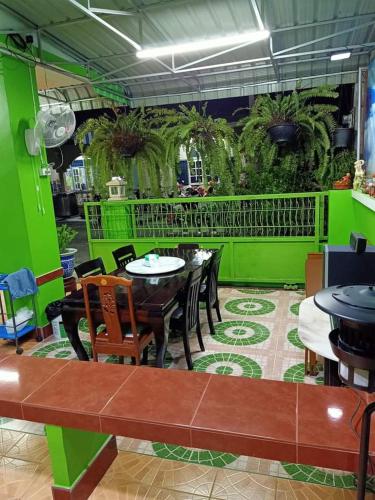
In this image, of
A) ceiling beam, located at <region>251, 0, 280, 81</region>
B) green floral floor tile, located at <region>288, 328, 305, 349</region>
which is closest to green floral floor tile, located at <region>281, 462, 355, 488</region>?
green floral floor tile, located at <region>288, 328, 305, 349</region>

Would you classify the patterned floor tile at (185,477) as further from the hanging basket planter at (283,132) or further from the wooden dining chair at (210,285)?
the hanging basket planter at (283,132)

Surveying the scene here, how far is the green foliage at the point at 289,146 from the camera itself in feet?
16.2

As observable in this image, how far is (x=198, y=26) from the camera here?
14.0 feet

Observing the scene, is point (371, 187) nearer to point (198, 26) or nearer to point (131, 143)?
point (198, 26)

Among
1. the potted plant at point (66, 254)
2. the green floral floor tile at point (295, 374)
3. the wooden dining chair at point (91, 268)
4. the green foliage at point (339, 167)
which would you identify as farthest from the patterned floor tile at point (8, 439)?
the green foliage at point (339, 167)

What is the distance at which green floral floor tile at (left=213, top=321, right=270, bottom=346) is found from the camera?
3564mm

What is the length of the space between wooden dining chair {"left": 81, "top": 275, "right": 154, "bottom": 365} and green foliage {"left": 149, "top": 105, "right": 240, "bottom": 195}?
3.14 meters

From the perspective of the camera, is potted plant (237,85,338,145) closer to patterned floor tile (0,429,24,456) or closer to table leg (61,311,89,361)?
table leg (61,311,89,361)

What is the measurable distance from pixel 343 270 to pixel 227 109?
7.58 m

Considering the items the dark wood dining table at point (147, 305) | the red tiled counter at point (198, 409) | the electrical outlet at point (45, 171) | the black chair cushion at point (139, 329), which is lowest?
the black chair cushion at point (139, 329)

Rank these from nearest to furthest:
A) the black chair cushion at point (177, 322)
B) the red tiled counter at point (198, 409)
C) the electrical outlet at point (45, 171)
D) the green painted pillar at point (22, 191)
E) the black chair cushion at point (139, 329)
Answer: the red tiled counter at point (198, 409)
the black chair cushion at point (139, 329)
the black chair cushion at point (177, 322)
the green painted pillar at point (22, 191)
the electrical outlet at point (45, 171)

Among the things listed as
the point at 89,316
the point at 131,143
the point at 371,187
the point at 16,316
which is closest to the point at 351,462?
the point at 89,316

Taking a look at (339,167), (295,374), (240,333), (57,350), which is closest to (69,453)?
(295,374)

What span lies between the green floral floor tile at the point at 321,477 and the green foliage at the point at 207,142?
3.96 meters
